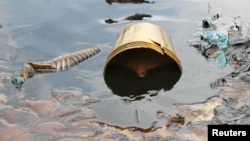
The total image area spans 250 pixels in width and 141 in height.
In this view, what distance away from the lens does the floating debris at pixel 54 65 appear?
15.3ft

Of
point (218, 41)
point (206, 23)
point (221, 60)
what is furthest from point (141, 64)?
point (206, 23)

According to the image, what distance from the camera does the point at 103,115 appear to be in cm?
405

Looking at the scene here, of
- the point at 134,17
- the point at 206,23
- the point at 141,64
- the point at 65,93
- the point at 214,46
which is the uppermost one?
the point at 134,17

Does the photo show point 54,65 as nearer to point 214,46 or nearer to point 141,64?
point 141,64

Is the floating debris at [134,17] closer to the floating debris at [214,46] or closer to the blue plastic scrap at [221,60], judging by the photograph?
the floating debris at [214,46]

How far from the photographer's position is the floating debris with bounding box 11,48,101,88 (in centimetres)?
467

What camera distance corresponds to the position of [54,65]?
16.1 feet

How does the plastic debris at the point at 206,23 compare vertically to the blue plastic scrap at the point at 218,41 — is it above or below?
above

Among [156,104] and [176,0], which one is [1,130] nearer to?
[156,104]

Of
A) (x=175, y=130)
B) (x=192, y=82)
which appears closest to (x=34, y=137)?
(x=175, y=130)

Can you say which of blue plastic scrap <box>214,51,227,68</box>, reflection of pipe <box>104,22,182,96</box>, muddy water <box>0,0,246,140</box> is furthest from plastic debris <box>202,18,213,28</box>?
reflection of pipe <box>104,22,182,96</box>

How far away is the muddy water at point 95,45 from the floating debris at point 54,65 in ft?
0.23

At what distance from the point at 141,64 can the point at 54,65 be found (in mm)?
1068

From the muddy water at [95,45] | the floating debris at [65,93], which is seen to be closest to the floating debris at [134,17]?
the muddy water at [95,45]
